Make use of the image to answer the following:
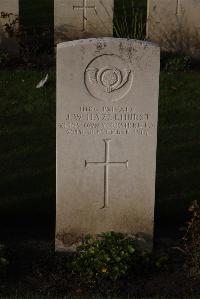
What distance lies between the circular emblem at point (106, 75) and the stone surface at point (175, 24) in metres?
6.29

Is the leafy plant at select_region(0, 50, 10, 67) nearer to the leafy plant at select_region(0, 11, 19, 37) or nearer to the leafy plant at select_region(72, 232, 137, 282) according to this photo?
the leafy plant at select_region(0, 11, 19, 37)

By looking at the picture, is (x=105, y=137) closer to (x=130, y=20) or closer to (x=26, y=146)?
(x=26, y=146)

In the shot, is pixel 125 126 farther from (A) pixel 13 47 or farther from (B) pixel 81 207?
(A) pixel 13 47

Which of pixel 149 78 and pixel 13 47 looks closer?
pixel 149 78

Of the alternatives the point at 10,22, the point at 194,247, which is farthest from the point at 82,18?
the point at 194,247

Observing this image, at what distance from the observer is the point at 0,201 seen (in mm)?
7445

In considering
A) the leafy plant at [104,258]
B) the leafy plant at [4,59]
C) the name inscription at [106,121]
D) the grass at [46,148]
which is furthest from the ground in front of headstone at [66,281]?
the leafy plant at [4,59]

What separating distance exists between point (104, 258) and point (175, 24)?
23.6 feet

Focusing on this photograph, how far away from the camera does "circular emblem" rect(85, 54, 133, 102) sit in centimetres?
604

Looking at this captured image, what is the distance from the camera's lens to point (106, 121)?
20.2 ft

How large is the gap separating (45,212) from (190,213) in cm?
135

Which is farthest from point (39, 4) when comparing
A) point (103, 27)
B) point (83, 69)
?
point (83, 69)

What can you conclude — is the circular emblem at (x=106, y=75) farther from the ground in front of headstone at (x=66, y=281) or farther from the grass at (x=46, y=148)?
the grass at (x=46, y=148)

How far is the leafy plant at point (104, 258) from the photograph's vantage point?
5.87m
